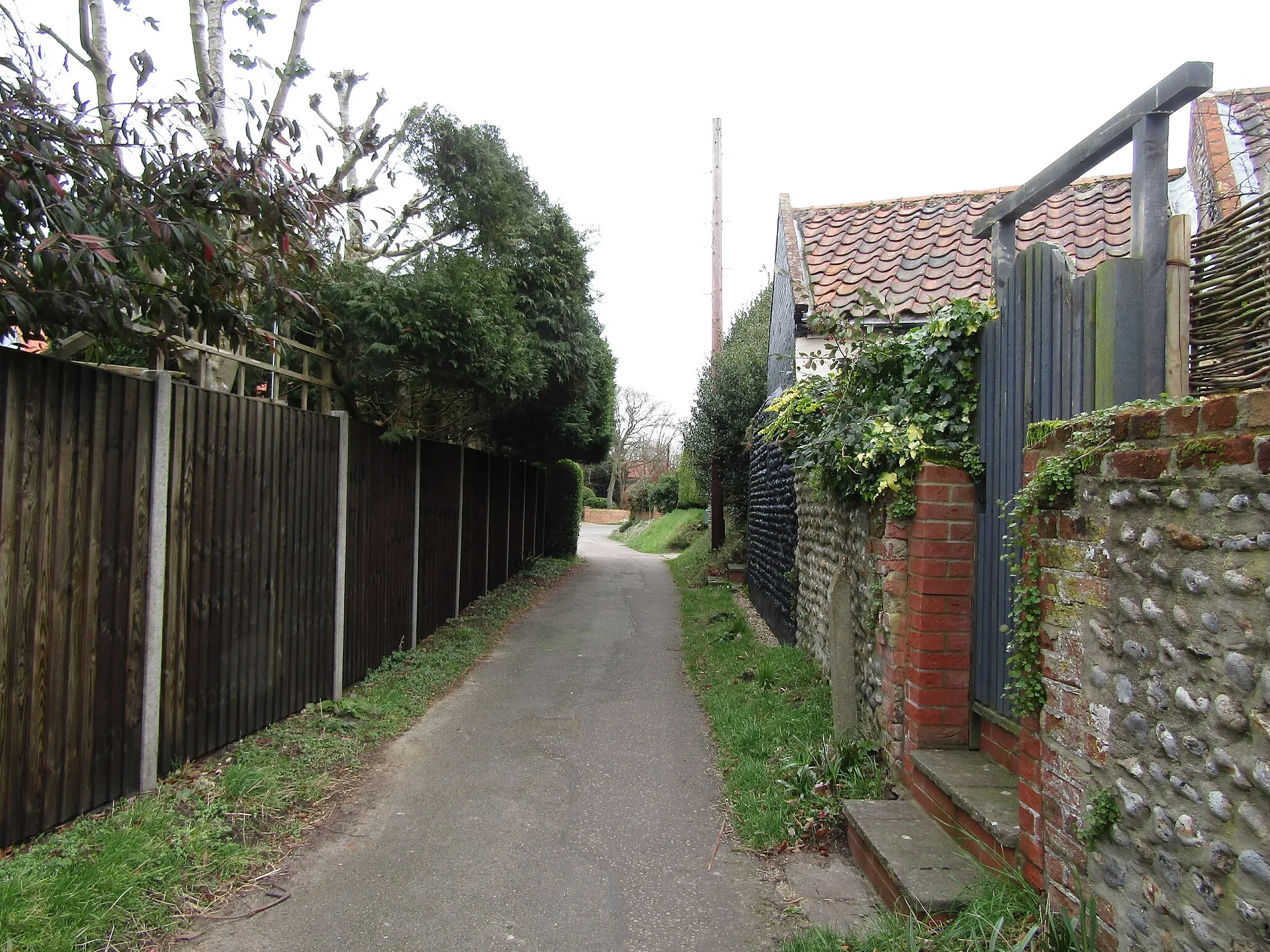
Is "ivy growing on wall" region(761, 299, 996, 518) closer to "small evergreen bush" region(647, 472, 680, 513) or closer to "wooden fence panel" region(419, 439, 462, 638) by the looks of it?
"wooden fence panel" region(419, 439, 462, 638)

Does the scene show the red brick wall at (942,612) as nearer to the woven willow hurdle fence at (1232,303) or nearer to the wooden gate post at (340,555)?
the woven willow hurdle fence at (1232,303)

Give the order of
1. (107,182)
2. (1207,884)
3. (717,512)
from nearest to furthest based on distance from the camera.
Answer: (1207,884) → (107,182) → (717,512)

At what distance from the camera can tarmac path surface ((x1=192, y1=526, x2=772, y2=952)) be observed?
2975 mm

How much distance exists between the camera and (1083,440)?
2.43 metres

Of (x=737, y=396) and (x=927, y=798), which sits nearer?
(x=927, y=798)

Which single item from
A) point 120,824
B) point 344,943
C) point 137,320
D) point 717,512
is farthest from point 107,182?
point 717,512

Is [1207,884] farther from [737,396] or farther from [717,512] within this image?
[717,512]

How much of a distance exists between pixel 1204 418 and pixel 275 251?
13.9 ft

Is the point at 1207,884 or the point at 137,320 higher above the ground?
the point at 137,320

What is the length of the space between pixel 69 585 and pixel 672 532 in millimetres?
22075

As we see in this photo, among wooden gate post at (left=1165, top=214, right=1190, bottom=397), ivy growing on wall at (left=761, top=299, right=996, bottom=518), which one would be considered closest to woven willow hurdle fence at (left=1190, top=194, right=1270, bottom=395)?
wooden gate post at (left=1165, top=214, right=1190, bottom=397)

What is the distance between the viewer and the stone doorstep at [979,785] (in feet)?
9.50

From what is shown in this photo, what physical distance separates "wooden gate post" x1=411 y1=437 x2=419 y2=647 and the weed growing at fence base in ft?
5.78

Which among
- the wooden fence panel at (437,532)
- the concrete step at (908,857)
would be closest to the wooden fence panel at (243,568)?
the wooden fence panel at (437,532)
